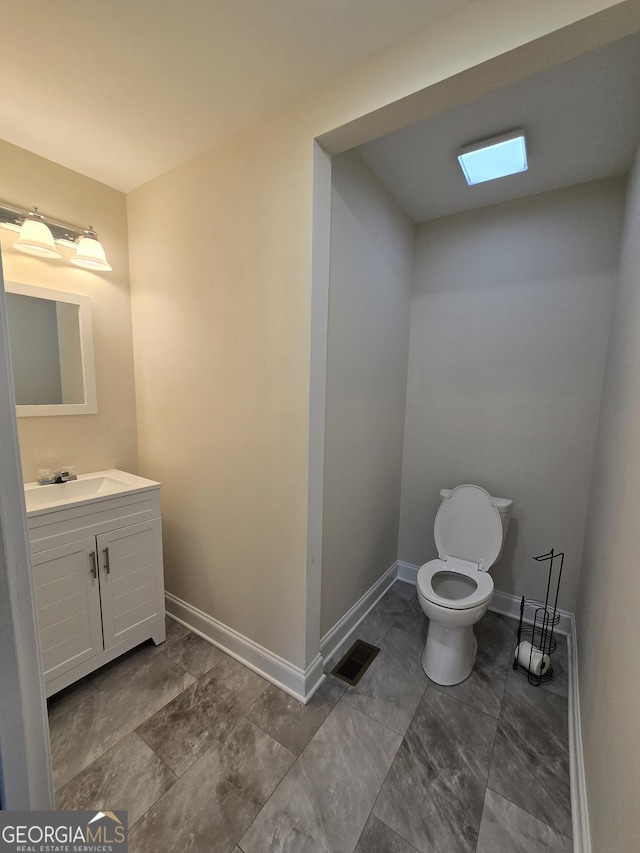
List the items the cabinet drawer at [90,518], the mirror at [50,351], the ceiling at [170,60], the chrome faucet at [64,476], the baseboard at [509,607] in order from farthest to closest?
the baseboard at [509,607], the chrome faucet at [64,476], the mirror at [50,351], the cabinet drawer at [90,518], the ceiling at [170,60]

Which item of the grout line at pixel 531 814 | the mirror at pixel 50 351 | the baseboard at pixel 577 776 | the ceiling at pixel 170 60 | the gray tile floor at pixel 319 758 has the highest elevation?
the ceiling at pixel 170 60

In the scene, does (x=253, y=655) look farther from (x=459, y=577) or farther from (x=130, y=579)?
(x=459, y=577)

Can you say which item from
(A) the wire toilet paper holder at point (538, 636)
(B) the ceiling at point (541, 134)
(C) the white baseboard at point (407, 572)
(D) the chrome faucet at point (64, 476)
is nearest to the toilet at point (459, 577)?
(A) the wire toilet paper holder at point (538, 636)

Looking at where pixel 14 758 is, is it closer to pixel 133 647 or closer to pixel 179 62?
pixel 133 647

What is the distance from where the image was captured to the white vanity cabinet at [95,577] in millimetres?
1466

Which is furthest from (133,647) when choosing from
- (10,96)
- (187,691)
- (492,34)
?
(492,34)

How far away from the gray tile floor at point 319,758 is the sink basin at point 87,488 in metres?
0.90

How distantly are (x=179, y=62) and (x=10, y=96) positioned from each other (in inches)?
29.5

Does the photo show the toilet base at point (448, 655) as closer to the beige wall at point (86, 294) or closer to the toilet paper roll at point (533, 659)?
the toilet paper roll at point (533, 659)

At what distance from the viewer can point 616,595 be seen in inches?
41.1

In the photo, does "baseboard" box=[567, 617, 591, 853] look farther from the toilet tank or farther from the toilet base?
the toilet tank

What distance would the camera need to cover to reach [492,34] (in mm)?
968

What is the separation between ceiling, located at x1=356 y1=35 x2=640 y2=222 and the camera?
1209mm

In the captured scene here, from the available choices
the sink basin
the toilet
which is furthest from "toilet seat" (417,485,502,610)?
the sink basin
